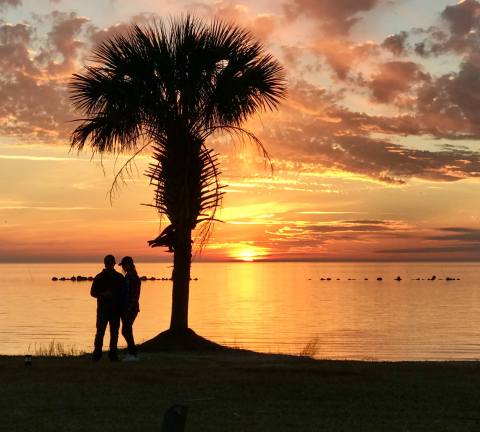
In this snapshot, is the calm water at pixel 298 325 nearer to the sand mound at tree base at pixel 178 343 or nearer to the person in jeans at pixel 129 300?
the sand mound at tree base at pixel 178 343

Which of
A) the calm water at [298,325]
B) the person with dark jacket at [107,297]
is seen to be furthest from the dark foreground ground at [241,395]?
the calm water at [298,325]

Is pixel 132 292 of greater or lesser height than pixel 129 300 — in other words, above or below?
above

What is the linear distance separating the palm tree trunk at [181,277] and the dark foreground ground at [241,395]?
4.09m

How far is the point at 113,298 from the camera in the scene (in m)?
15.9

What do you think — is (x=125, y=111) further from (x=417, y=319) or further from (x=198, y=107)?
(x=417, y=319)

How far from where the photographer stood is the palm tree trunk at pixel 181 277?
2036 centimetres

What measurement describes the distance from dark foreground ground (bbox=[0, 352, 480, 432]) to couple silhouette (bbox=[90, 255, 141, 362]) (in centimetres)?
70

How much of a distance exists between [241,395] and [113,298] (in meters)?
4.99

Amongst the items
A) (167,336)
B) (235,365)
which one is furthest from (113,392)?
(167,336)

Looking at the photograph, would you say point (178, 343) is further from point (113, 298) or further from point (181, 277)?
point (113, 298)

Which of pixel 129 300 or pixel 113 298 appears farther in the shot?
pixel 129 300

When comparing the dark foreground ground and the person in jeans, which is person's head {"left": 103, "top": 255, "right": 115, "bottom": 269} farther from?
the dark foreground ground

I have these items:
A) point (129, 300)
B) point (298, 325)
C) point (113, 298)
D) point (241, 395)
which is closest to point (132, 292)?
point (129, 300)

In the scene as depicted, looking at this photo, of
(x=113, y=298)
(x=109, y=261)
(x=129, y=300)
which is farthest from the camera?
(x=129, y=300)
